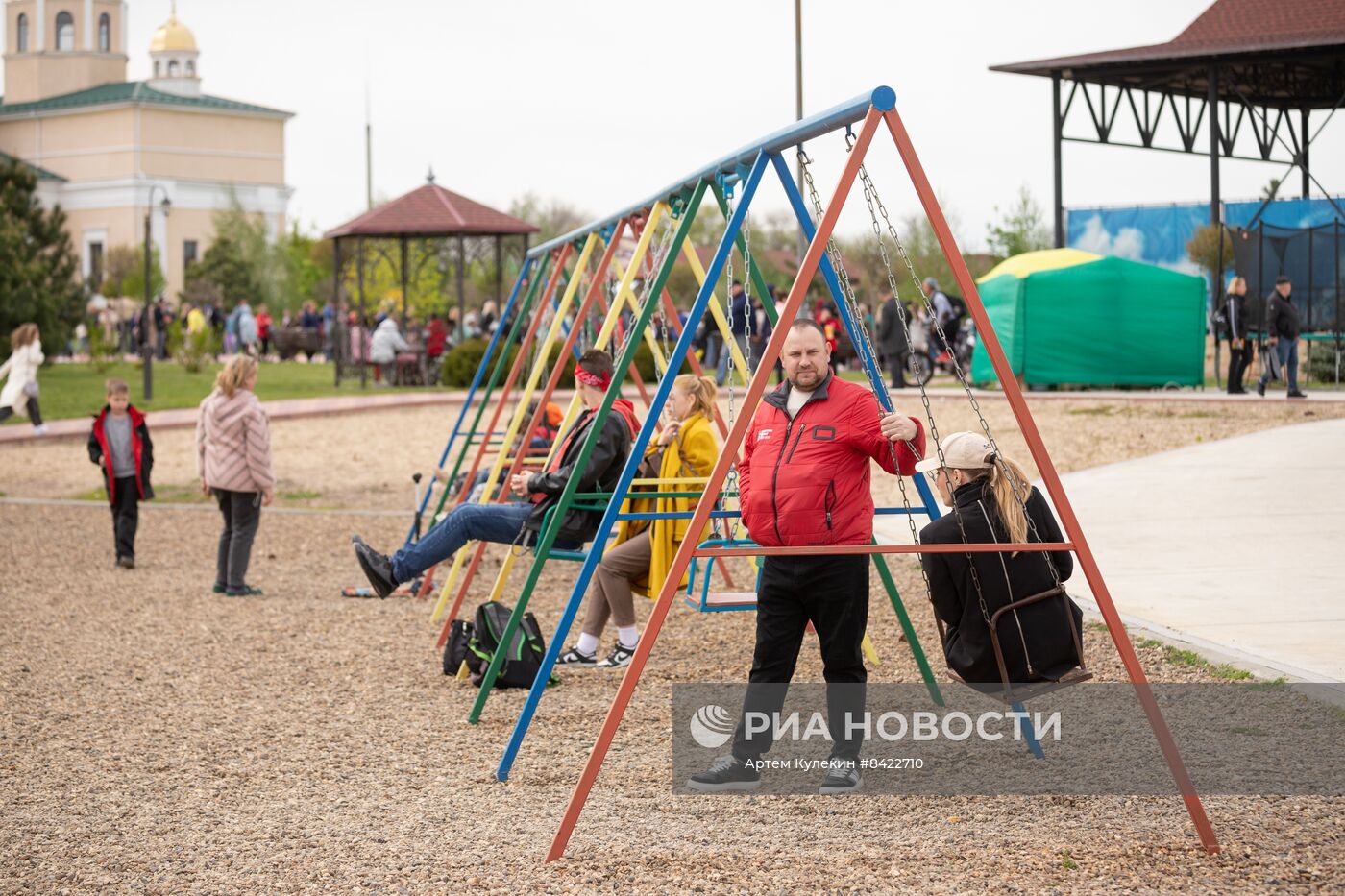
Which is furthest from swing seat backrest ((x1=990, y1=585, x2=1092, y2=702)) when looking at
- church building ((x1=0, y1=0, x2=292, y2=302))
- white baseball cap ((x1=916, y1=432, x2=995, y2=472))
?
church building ((x1=0, y1=0, x2=292, y2=302))

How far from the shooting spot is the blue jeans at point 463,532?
7.19m

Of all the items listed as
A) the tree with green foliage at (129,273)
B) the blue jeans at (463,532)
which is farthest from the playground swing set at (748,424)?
the tree with green foliage at (129,273)

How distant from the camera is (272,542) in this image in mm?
12234

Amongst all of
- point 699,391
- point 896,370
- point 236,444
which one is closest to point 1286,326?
point 896,370

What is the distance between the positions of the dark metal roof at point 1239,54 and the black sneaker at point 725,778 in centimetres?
2335

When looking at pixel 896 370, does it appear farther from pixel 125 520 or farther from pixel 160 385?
pixel 125 520

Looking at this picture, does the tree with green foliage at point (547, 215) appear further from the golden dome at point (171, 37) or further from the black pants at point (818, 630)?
the black pants at point (818, 630)

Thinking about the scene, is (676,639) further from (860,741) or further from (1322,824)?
(1322,824)

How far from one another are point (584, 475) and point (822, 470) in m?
2.26

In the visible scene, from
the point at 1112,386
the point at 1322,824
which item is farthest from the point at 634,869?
the point at 1112,386

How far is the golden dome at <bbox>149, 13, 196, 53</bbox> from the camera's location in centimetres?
8556

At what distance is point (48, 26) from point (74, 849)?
303ft

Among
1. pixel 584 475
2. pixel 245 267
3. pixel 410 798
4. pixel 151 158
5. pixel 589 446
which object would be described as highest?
pixel 151 158

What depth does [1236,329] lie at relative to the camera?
20.7 meters
